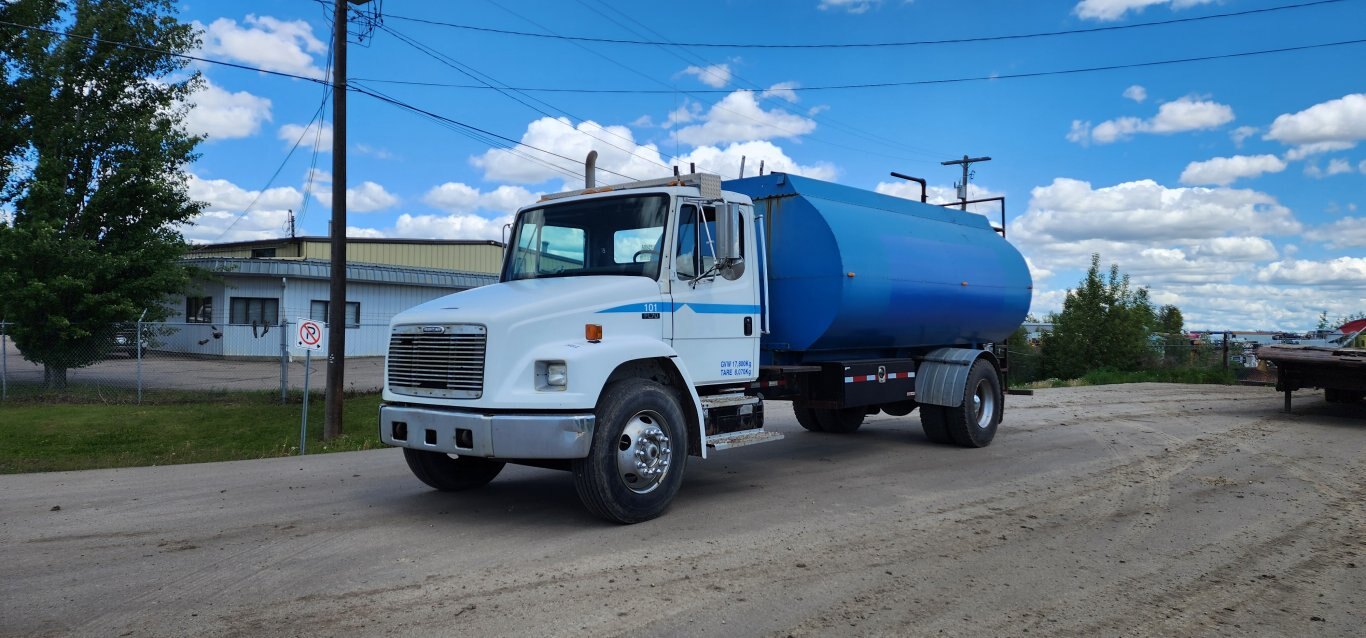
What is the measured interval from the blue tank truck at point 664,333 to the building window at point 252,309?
26.6 meters

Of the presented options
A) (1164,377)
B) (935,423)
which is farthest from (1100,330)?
(935,423)

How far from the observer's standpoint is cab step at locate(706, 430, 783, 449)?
765 centimetres

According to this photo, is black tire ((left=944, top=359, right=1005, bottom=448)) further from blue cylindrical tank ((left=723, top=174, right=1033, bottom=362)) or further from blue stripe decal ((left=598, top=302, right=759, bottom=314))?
blue stripe decal ((left=598, top=302, right=759, bottom=314))

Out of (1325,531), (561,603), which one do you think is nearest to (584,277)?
(561,603)

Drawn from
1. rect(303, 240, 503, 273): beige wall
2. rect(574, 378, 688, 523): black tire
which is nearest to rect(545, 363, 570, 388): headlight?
rect(574, 378, 688, 523): black tire

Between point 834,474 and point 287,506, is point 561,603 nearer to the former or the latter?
point 287,506

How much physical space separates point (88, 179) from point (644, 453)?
18862 millimetres

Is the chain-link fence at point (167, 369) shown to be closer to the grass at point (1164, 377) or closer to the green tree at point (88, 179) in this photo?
the green tree at point (88, 179)

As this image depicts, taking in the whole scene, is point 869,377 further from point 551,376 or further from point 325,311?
point 325,311

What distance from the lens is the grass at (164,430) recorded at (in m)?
11.8

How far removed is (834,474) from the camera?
9.46m

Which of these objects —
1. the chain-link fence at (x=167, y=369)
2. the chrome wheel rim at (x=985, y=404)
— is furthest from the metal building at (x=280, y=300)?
the chrome wheel rim at (x=985, y=404)

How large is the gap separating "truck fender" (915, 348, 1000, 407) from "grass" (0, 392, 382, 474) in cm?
796

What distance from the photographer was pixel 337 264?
14.1 meters
